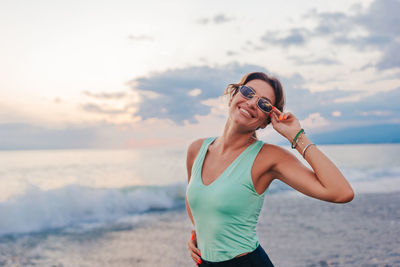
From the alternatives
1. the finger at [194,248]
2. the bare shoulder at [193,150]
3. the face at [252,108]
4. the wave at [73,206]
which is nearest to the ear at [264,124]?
the face at [252,108]

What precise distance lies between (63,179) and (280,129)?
1869 centimetres

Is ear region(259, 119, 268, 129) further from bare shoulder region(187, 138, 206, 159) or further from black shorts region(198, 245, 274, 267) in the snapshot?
black shorts region(198, 245, 274, 267)

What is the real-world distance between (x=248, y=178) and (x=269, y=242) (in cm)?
644

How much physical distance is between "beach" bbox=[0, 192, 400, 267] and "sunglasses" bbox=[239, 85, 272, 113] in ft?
17.4

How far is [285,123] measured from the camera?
89.7 inches

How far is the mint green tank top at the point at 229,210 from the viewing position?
83.2 inches

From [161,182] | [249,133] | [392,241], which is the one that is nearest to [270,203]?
[392,241]

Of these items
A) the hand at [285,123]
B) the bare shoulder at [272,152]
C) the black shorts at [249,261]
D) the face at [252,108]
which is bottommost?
the black shorts at [249,261]

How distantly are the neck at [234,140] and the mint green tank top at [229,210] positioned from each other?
7.0 inches

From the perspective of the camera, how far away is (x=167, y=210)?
1339cm

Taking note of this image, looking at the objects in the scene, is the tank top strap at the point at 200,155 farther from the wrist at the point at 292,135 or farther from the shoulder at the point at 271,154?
the wrist at the point at 292,135

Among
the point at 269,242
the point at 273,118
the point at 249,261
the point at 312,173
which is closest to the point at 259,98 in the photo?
the point at 273,118

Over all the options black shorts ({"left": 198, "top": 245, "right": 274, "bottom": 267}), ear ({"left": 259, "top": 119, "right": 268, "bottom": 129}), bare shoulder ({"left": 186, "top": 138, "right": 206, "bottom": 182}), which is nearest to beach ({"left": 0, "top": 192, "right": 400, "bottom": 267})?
bare shoulder ({"left": 186, "top": 138, "right": 206, "bottom": 182})

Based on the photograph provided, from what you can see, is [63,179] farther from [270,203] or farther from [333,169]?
[333,169]
